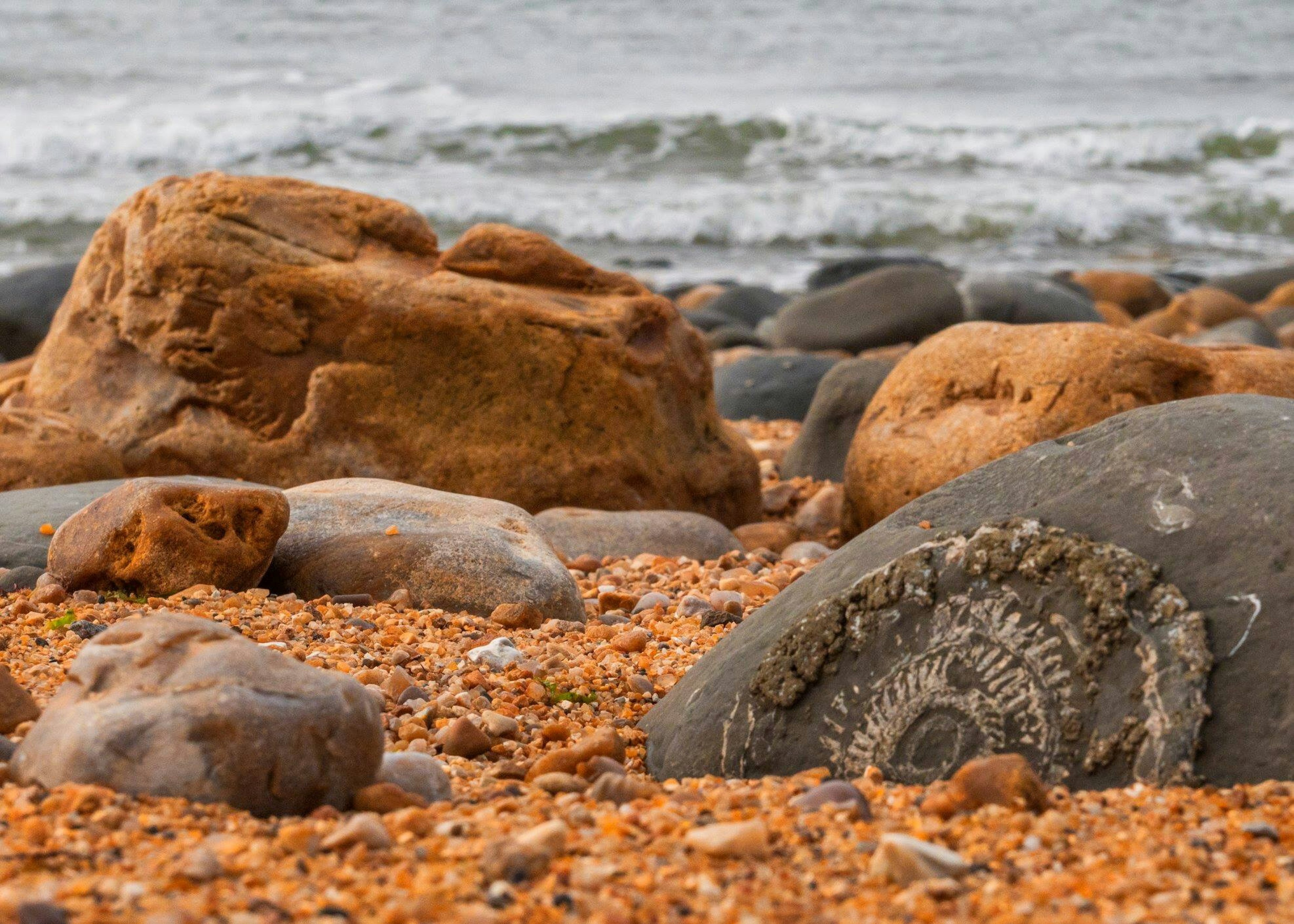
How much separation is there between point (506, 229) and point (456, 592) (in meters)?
2.43

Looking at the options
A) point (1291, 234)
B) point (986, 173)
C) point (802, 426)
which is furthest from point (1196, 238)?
point (802, 426)

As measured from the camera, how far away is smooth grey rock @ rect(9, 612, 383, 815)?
213cm

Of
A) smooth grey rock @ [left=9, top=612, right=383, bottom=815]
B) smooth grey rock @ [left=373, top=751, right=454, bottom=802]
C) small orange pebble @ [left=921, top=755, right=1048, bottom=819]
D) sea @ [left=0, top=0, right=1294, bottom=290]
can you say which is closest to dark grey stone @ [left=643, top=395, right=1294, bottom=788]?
small orange pebble @ [left=921, top=755, right=1048, bottom=819]

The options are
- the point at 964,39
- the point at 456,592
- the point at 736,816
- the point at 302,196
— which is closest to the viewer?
the point at 736,816

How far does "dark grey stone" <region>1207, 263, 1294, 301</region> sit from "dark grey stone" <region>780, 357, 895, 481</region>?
903cm

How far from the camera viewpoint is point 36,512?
4.38 metres

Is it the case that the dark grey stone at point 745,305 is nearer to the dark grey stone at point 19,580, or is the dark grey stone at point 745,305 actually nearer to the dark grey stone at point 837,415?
the dark grey stone at point 837,415

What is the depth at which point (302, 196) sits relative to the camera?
18.8 ft

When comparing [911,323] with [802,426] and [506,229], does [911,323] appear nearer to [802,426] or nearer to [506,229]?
[802,426]

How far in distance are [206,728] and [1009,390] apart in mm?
3771

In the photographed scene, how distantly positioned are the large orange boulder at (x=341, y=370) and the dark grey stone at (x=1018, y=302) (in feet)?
18.1

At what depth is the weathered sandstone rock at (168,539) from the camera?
12.3 ft

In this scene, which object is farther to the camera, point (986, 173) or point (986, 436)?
point (986, 173)

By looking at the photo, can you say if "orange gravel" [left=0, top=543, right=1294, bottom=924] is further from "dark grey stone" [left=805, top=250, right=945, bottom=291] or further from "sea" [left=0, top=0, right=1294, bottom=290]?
"sea" [left=0, top=0, right=1294, bottom=290]
